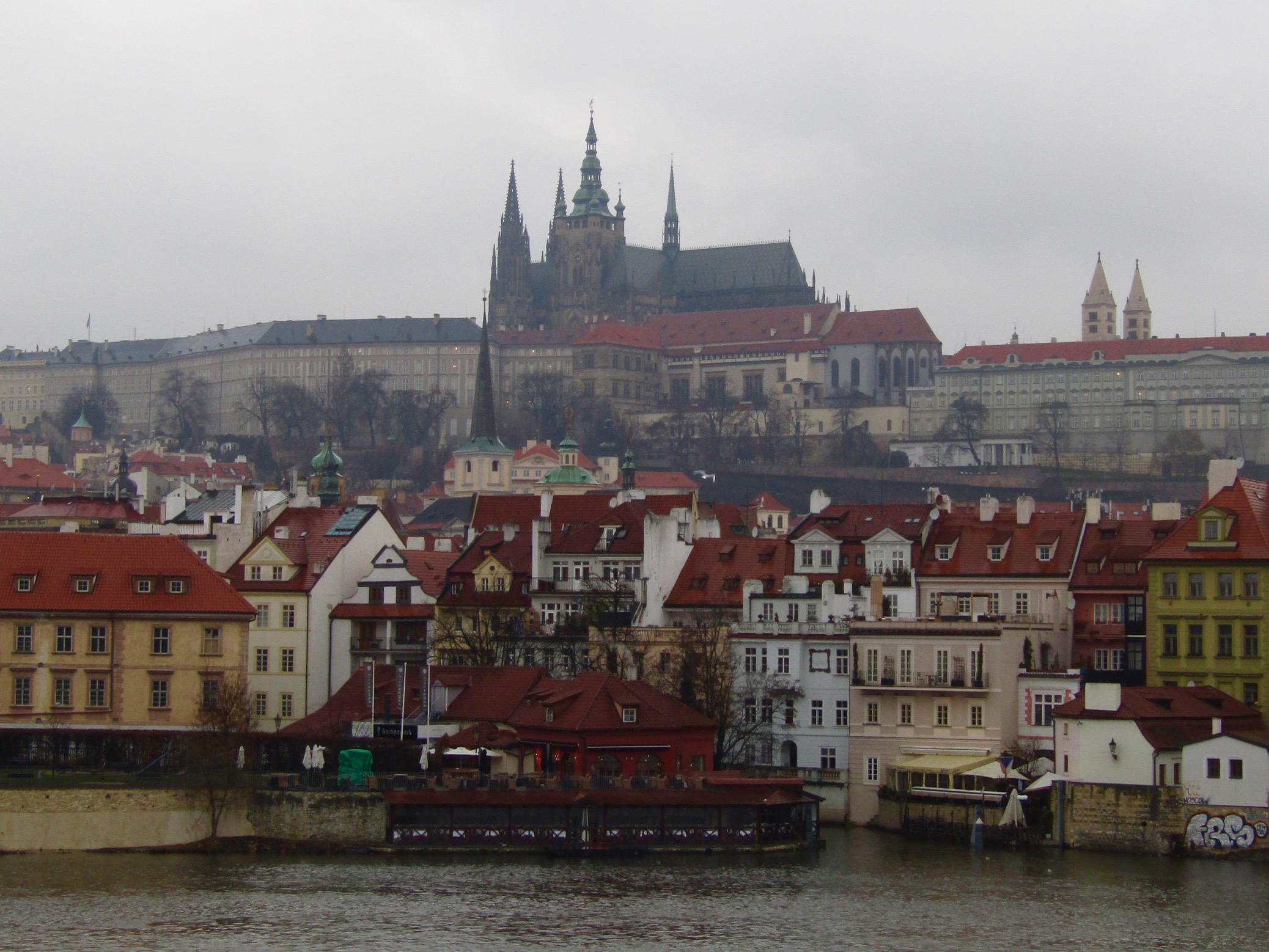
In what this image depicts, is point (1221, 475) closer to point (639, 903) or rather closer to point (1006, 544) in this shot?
point (1006, 544)

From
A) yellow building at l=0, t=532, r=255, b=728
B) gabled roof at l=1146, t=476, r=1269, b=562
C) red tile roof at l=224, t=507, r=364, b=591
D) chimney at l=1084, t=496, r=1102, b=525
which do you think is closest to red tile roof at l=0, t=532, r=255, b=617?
yellow building at l=0, t=532, r=255, b=728

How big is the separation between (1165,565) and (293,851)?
23.4m

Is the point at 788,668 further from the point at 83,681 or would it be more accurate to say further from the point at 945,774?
the point at 83,681

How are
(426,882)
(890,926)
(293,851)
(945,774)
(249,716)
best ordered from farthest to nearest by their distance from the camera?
(249,716) → (945,774) → (293,851) → (426,882) → (890,926)

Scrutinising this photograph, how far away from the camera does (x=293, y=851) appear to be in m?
58.2

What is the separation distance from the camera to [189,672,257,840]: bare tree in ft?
192

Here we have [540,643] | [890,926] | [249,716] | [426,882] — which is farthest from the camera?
[540,643]

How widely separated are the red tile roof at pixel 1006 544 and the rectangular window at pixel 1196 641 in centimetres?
460

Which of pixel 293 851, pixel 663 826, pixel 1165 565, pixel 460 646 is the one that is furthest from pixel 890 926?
pixel 460 646

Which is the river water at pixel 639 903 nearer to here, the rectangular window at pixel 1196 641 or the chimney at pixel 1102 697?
the chimney at pixel 1102 697

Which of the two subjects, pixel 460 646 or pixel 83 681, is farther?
pixel 460 646

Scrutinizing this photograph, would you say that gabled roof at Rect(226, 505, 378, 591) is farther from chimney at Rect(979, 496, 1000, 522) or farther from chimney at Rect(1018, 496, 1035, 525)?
chimney at Rect(1018, 496, 1035, 525)

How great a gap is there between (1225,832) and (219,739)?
2304 cm

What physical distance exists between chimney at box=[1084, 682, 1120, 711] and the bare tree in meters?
19.6
